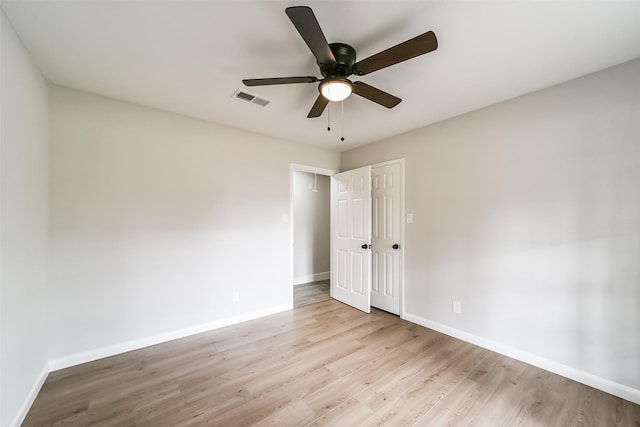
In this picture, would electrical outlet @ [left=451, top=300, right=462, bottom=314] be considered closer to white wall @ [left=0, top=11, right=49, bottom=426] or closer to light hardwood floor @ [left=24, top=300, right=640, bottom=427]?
light hardwood floor @ [left=24, top=300, right=640, bottom=427]

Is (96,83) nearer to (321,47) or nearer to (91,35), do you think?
(91,35)

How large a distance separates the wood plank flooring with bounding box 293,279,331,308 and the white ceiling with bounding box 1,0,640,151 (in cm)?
290

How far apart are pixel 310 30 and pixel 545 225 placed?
252 centimetres

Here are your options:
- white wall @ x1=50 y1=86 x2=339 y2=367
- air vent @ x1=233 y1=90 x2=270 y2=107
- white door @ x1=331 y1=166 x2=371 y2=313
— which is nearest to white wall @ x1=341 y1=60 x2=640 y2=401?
white door @ x1=331 y1=166 x2=371 y2=313

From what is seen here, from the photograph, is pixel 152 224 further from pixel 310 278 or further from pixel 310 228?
pixel 310 278

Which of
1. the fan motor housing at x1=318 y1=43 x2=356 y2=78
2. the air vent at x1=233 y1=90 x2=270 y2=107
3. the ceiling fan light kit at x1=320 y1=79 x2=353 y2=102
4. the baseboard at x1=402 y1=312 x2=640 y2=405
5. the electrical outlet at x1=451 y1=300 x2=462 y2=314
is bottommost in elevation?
the baseboard at x1=402 y1=312 x2=640 y2=405

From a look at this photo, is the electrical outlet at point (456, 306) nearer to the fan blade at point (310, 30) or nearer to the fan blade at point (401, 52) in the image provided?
the fan blade at point (401, 52)

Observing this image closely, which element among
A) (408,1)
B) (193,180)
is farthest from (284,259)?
(408,1)

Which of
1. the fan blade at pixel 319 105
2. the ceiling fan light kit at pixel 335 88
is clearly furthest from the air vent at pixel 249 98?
the ceiling fan light kit at pixel 335 88

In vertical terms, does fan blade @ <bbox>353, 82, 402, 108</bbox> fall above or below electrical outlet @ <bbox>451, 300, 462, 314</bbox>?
above

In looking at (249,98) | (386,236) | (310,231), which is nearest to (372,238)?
(386,236)

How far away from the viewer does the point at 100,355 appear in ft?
7.66

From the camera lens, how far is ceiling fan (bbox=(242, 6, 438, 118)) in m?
1.23

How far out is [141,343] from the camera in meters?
2.54
